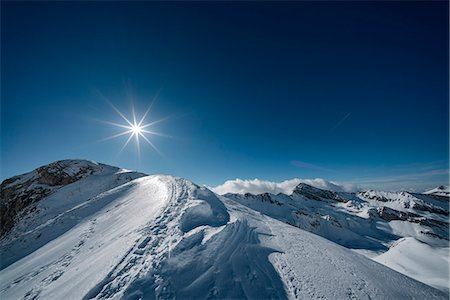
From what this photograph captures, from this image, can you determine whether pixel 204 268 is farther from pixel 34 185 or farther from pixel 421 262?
pixel 34 185

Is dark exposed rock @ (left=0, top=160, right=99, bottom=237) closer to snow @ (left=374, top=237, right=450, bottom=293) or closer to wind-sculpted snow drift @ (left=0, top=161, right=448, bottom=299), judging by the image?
wind-sculpted snow drift @ (left=0, top=161, right=448, bottom=299)

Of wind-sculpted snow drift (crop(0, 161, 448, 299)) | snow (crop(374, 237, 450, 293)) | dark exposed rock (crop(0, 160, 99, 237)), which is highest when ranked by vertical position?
dark exposed rock (crop(0, 160, 99, 237))

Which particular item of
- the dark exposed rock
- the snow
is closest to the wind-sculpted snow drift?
the snow

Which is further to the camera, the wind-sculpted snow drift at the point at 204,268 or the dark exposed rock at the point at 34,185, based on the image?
the dark exposed rock at the point at 34,185

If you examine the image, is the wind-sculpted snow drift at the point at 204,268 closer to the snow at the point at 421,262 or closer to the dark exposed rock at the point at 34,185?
the snow at the point at 421,262

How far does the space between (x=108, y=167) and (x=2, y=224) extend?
16892 mm

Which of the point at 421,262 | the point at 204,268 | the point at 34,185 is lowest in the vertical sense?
the point at 421,262

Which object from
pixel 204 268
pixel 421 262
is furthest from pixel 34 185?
pixel 421 262

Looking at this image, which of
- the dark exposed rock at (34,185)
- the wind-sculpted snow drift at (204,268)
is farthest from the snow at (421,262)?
the dark exposed rock at (34,185)

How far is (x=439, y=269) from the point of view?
1336 cm

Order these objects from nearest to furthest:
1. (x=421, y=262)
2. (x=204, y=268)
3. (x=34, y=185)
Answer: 1. (x=204, y=268)
2. (x=421, y=262)
3. (x=34, y=185)

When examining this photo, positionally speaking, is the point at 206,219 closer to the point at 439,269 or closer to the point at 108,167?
the point at 439,269

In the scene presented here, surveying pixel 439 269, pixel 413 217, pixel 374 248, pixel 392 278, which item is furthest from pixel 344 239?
pixel 392 278

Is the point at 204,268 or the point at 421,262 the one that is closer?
the point at 204,268
